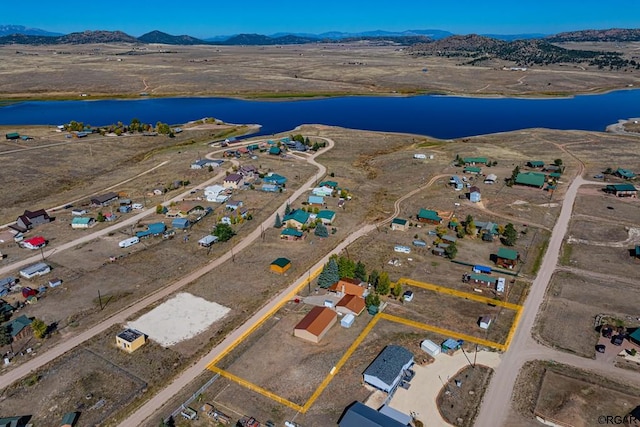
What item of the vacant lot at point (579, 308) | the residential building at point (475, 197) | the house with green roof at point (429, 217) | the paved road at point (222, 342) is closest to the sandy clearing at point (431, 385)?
the vacant lot at point (579, 308)

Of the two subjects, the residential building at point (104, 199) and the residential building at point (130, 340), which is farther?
the residential building at point (104, 199)

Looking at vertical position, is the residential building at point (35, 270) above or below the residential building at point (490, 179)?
below

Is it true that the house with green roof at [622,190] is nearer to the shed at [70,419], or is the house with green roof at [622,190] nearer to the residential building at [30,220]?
the shed at [70,419]

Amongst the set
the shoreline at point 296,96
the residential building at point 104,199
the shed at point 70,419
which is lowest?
the shed at point 70,419

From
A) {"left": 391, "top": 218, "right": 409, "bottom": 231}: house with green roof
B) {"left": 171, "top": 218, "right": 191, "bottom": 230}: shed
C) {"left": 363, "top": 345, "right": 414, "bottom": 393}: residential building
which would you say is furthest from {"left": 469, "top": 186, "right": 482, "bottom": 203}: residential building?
{"left": 171, "top": 218, "right": 191, "bottom": 230}: shed

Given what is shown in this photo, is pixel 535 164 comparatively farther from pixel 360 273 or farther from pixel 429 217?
pixel 360 273

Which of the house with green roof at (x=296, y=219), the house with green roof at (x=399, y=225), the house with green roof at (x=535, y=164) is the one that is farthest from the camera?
the house with green roof at (x=535, y=164)

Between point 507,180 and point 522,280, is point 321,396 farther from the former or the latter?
point 507,180

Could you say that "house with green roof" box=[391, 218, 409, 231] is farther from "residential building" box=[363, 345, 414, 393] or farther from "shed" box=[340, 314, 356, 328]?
"residential building" box=[363, 345, 414, 393]

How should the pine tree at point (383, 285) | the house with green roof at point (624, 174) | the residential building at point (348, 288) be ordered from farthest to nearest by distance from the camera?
the house with green roof at point (624, 174)
the residential building at point (348, 288)
the pine tree at point (383, 285)
